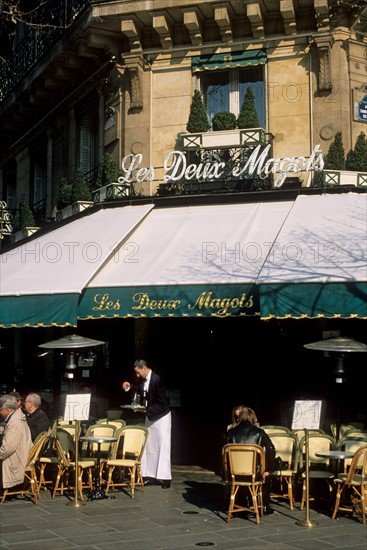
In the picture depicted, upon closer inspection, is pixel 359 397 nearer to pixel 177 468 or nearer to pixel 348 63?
pixel 177 468

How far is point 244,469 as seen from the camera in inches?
353

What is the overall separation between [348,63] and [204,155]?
318cm

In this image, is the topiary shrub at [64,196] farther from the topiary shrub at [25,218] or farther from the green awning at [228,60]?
the green awning at [228,60]

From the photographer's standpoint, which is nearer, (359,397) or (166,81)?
(359,397)

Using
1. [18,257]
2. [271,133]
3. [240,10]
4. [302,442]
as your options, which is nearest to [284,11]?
[240,10]

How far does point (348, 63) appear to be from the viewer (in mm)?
13945

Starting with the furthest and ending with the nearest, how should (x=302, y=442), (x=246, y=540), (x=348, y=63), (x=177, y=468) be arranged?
(x=348, y=63) → (x=177, y=468) → (x=302, y=442) → (x=246, y=540)

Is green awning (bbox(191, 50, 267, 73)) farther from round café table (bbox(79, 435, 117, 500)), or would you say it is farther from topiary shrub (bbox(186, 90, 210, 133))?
round café table (bbox(79, 435, 117, 500))

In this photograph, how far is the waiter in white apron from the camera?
1112cm

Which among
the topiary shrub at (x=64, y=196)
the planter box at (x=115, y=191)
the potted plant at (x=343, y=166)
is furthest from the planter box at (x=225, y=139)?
the topiary shrub at (x=64, y=196)

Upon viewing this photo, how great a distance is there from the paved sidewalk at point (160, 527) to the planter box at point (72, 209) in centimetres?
653

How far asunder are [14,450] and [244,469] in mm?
3031

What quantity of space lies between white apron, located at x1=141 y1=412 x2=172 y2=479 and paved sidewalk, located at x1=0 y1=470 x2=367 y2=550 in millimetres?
668

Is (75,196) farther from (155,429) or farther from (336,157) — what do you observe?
(155,429)
